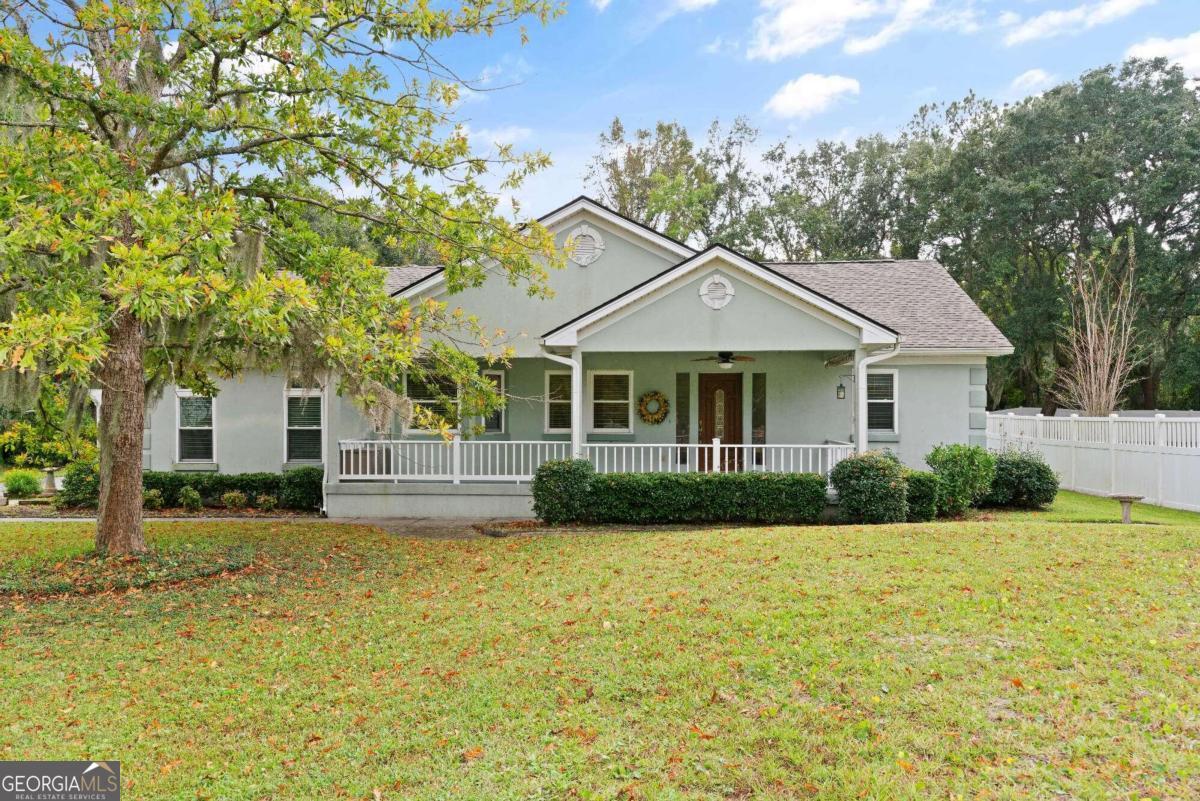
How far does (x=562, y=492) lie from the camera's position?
11.9m

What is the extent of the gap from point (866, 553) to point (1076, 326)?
66.6 feet

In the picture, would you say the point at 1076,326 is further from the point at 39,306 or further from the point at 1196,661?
the point at 39,306

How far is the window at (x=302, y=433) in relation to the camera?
15227mm

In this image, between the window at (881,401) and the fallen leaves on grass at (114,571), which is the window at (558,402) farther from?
the fallen leaves on grass at (114,571)

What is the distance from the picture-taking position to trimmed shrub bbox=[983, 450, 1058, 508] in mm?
12930

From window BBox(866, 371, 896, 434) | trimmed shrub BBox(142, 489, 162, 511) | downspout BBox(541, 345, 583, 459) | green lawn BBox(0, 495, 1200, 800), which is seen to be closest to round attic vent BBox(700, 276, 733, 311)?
downspout BBox(541, 345, 583, 459)

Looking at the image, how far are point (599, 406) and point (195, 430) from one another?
8821mm

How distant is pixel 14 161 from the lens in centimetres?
609

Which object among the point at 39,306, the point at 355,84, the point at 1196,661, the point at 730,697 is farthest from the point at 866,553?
the point at 39,306

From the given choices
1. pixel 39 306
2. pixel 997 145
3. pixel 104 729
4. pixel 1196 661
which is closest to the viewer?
pixel 104 729

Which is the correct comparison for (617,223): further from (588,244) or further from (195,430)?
(195,430)

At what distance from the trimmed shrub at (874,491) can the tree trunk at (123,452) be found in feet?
33.7

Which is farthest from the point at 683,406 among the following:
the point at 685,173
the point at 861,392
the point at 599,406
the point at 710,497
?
the point at 685,173

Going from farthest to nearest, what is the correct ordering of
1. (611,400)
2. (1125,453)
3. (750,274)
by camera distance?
(611,400), (1125,453), (750,274)
